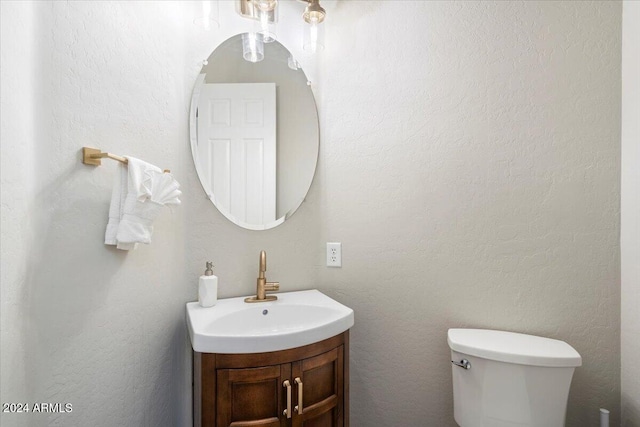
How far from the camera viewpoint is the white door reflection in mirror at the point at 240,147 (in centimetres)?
143

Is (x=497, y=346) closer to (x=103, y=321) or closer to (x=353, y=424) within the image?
(x=353, y=424)

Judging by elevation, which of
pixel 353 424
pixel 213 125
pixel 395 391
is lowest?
pixel 353 424

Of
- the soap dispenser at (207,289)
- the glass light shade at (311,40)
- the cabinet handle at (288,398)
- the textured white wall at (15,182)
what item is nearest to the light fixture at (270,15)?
the glass light shade at (311,40)

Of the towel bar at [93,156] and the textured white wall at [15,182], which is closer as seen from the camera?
the textured white wall at [15,182]

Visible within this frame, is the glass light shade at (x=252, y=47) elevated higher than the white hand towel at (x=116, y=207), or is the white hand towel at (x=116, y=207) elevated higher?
the glass light shade at (x=252, y=47)

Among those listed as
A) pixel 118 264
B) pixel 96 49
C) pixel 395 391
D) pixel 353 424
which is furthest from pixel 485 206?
pixel 96 49

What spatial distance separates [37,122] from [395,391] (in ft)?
5.68

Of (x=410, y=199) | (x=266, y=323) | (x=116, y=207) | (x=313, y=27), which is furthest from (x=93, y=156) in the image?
(x=410, y=199)

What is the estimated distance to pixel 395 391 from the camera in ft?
4.99

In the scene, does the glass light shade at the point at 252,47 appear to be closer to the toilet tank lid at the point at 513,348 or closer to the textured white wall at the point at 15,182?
the textured white wall at the point at 15,182

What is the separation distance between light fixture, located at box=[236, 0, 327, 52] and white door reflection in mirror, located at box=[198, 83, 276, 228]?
252 millimetres

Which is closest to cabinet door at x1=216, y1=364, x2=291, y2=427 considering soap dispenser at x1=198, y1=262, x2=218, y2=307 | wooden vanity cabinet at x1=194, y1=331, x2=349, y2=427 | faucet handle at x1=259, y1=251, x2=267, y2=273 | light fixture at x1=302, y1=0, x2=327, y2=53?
wooden vanity cabinet at x1=194, y1=331, x2=349, y2=427

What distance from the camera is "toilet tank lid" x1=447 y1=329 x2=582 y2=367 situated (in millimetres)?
1148

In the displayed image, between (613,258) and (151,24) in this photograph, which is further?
(613,258)
